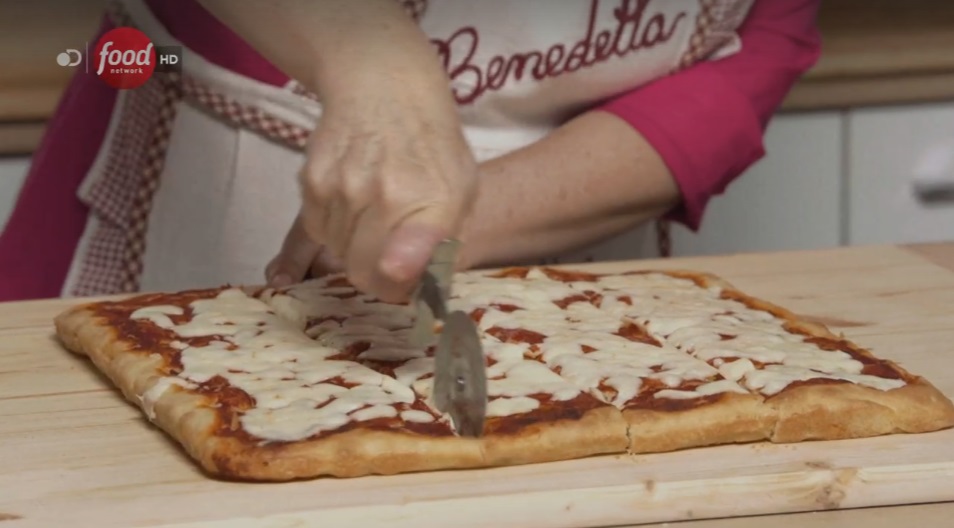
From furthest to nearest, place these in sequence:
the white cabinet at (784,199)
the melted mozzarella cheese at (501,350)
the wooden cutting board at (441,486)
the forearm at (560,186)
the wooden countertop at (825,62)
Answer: the white cabinet at (784,199)
the wooden countertop at (825,62)
the forearm at (560,186)
the melted mozzarella cheese at (501,350)
the wooden cutting board at (441,486)

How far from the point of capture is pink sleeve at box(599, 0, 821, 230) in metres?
1.43

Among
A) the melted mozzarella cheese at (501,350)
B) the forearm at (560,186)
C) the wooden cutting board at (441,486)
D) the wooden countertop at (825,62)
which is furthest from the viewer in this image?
the wooden countertop at (825,62)

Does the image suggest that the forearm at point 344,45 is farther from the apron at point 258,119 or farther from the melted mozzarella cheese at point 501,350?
the apron at point 258,119

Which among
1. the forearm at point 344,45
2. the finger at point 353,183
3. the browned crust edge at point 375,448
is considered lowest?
the browned crust edge at point 375,448

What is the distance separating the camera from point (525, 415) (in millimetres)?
854

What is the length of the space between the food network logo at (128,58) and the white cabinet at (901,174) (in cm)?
100

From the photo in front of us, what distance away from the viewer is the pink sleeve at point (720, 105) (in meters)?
1.43

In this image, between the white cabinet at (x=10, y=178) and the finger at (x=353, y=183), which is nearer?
the finger at (x=353, y=183)

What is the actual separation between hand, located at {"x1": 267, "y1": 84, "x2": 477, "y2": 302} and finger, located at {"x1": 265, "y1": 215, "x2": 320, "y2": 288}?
336mm

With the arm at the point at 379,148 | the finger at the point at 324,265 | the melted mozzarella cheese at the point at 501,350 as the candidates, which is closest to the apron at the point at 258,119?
→ the finger at the point at 324,265

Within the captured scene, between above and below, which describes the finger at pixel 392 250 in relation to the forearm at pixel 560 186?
above

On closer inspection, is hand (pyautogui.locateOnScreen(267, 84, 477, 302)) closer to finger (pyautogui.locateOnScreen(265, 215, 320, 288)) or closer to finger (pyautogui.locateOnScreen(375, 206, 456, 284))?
finger (pyautogui.locateOnScreen(375, 206, 456, 284))

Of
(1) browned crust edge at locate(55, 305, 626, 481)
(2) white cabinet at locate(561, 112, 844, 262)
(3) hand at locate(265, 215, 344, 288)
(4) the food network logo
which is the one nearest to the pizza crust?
(1) browned crust edge at locate(55, 305, 626, 481)

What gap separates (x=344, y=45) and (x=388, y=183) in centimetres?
15
